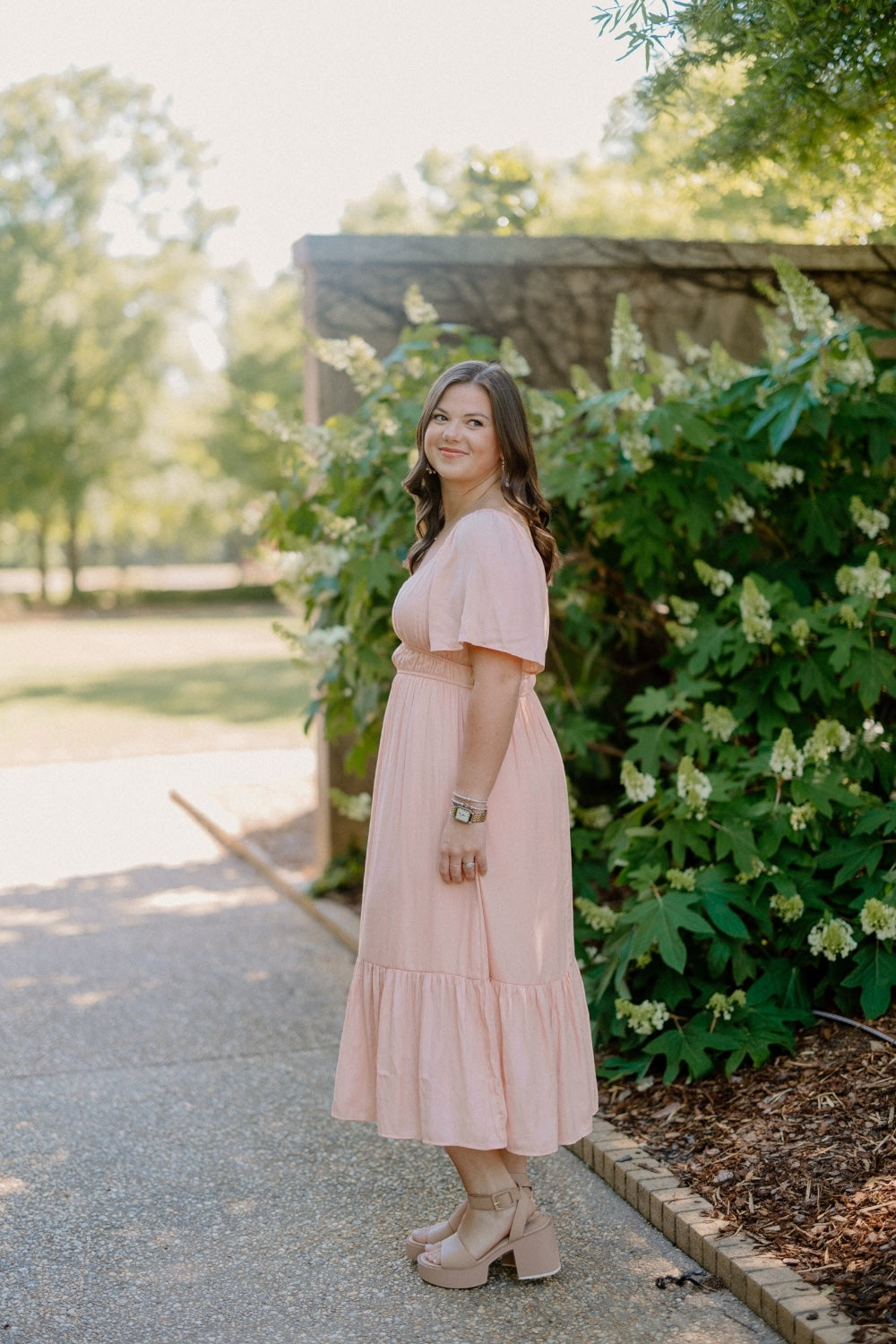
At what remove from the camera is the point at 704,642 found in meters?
4.61

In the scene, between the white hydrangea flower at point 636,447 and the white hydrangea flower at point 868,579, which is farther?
the white hydrangea flower at point 636,447

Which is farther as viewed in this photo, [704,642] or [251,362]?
[251,362]

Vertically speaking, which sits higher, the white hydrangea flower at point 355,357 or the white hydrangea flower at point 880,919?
the white hydrangea flower at point 355,357

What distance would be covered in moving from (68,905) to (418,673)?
4396mm

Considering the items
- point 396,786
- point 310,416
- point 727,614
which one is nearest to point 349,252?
point 310,416

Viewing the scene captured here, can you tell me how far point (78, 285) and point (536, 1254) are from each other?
37828 millimetres

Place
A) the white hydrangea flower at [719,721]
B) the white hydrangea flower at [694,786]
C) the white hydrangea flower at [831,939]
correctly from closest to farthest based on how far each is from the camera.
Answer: the white hydrangea flower at [831,939]
the white hydrangea flower at [694,786]
the white hydrangea flower at [719,721]

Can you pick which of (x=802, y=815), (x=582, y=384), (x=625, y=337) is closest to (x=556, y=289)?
(x=582, y=384)

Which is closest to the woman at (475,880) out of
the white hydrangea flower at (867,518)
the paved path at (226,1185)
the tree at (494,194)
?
the paved path at (226,1185)

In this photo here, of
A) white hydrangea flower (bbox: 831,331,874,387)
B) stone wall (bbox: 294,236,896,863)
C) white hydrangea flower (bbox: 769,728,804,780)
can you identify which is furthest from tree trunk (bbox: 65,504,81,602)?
white hydrangea flower (bbox: 769,728,804,780)

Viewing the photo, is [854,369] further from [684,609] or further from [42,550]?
[42,550]

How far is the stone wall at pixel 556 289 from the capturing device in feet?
21.2

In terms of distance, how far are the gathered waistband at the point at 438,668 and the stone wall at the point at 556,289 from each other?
362 centimetres

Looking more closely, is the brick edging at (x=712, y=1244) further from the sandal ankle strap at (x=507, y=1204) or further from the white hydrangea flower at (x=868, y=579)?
the white hydrangea flower at (x=868, y=579)
